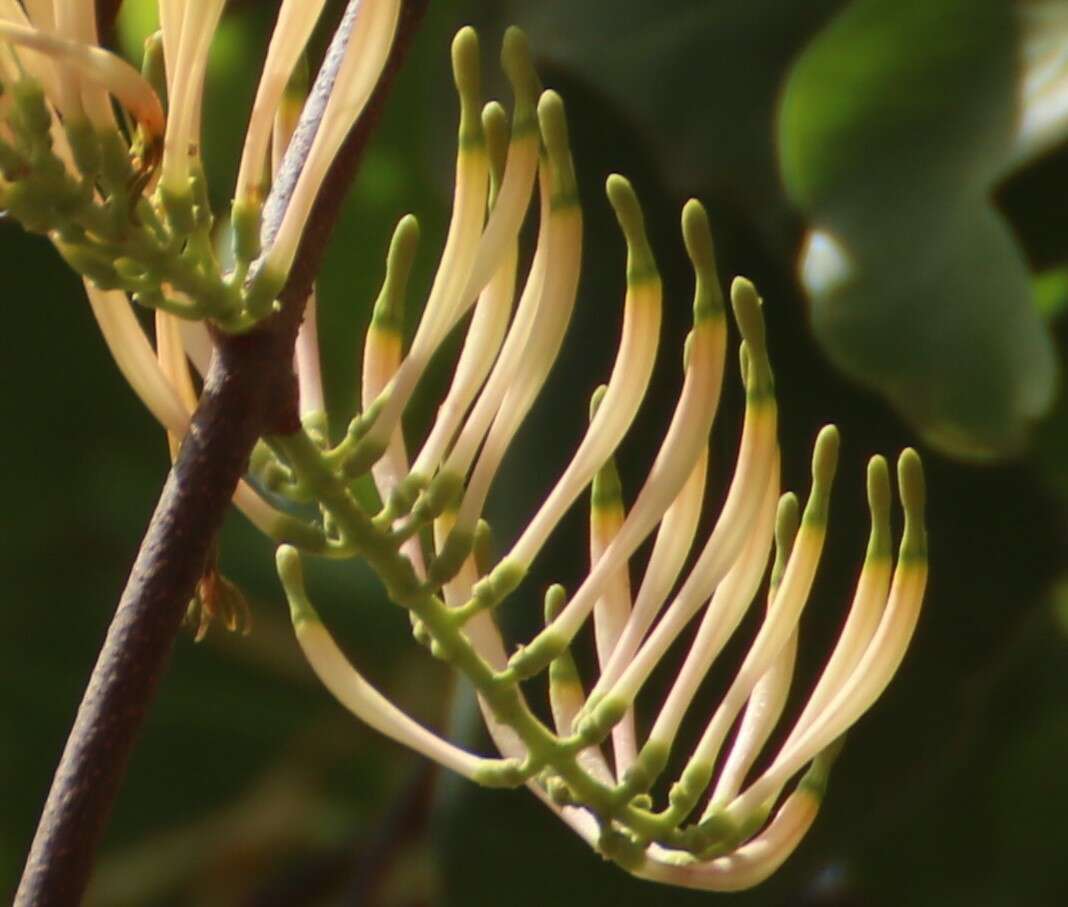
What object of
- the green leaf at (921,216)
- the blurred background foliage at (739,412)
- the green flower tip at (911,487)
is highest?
the green flower tip at (911,487)

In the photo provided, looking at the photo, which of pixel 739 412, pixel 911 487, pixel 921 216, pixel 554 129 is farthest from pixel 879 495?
pixel 739 412

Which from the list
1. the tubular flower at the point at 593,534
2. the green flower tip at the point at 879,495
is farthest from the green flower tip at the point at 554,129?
the green flower tip at the point at 879,495

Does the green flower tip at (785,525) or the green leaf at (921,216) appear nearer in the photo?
the green flower tip at (785,525)

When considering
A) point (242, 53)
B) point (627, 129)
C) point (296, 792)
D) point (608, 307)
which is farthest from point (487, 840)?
point (296, 792)

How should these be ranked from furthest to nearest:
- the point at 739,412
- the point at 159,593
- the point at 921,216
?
the point at 739,412 < the point at 921,216 < the point at 159,593

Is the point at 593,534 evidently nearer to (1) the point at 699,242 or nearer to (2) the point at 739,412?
(1) the point at 699,242

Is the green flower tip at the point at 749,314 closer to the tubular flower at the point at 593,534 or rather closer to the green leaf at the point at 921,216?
the tubular flower at the point at 593,534
